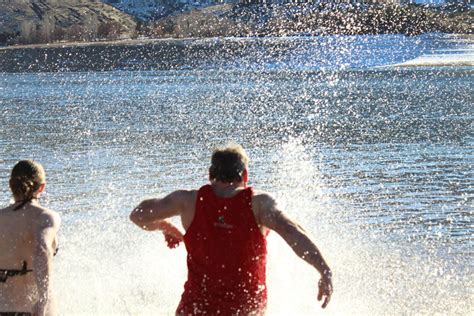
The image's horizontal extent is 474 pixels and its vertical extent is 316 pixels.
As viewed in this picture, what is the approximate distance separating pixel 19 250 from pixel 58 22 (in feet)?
313

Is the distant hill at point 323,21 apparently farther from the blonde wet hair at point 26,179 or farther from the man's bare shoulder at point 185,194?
the blonde wet hair at point 26,179

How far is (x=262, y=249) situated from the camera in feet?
17.5

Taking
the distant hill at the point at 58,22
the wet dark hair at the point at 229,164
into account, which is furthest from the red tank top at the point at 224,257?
the distant hill at the point at 58,22

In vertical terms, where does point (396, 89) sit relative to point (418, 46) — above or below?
above

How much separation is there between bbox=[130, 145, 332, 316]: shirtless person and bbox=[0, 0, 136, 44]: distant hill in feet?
287

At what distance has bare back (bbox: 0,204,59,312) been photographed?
17.7 ft

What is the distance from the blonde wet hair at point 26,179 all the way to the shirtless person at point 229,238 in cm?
71

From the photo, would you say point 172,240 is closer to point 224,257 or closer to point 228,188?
point 224,257

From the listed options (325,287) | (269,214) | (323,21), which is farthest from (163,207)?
(323,21)

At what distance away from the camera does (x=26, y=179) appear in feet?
17.6

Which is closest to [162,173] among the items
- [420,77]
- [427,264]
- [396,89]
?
[427,264]

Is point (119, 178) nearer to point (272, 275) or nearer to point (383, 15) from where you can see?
point (272, 275)

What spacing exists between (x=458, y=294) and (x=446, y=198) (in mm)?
5116

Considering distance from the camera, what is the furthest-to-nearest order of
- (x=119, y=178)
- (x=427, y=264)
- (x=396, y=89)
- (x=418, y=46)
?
(x=418, y=46)
(x=396, y=89)
(x=119, y=178)
(x=427, y=264)
